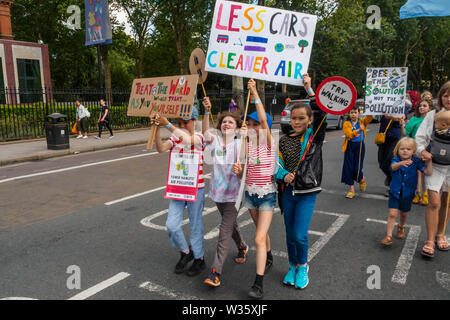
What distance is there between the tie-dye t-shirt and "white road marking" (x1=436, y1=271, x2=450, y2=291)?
214 cm

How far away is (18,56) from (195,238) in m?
28.2

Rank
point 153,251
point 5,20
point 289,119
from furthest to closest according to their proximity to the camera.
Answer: point 5,20
point 289,119
point 153,251

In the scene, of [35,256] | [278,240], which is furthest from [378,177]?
[35,256]

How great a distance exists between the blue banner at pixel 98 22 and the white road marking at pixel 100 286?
15.2 meters

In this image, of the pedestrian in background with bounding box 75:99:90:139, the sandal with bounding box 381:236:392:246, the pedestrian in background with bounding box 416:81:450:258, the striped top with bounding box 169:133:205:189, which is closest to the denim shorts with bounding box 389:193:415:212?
the pedestrian in background with bounding box 416:81:450:258

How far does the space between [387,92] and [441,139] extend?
10.0ft

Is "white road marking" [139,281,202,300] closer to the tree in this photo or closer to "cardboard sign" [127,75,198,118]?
"cardboard sign" [127,75,198,118]

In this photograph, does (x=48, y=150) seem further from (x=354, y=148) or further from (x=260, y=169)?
(x=260, y=169)

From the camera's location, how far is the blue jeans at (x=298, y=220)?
11.0ft

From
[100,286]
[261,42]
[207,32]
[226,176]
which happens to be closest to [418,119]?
[261,42]

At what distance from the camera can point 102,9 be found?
54.3ft

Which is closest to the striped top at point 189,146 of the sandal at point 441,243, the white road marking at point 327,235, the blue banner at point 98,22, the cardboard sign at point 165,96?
the cardboard sign at point 165,96

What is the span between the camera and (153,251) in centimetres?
429

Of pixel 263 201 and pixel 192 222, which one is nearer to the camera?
pixel 263 201
